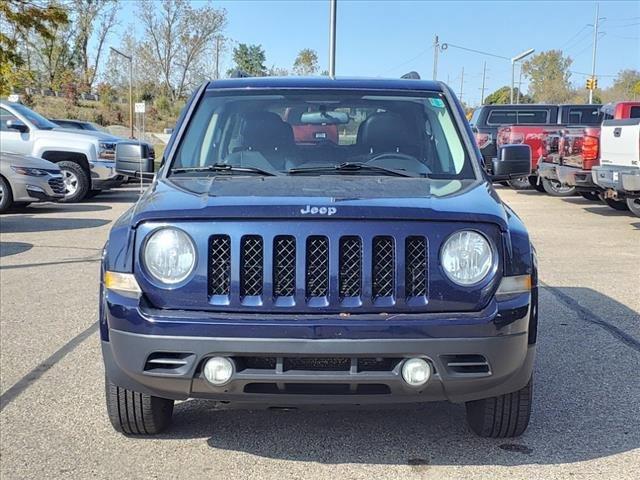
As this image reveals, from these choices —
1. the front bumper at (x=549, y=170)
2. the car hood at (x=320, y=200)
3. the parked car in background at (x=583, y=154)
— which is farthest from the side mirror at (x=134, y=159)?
the front bumper at (x=549, y=170)

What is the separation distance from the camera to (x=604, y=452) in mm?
3670

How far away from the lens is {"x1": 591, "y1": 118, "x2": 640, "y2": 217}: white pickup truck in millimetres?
10664

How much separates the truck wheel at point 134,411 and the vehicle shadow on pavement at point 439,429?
6.6 inches

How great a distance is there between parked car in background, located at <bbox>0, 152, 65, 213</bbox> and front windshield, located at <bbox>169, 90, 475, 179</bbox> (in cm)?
893

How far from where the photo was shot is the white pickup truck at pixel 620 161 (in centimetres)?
1066

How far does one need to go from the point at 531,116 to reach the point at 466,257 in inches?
699

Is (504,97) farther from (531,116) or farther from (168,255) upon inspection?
(168,255)

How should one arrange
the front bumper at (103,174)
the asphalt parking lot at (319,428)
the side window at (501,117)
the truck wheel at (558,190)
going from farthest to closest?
the side window at (501,117), the truck wheel at (558,190), the front bumper at (103,174), the asphalt parking lot at (319,428)

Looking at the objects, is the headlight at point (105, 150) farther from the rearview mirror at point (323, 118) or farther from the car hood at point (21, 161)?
the rearview mirror at point (323, 118)

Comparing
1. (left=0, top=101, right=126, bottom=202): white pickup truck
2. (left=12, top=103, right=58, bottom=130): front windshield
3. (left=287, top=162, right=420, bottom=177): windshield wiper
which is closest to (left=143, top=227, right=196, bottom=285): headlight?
(left=287, top=162, right=420, bottom=177): windshield wiper

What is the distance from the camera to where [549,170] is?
47.5ft

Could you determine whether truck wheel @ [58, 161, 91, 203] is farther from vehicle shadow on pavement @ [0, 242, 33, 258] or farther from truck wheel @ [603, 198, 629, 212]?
truck wheel @ [603, 198, 629, 212]

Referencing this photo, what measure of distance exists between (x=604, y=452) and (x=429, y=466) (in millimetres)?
893

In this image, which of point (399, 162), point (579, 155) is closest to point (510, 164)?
point (399, 162)
